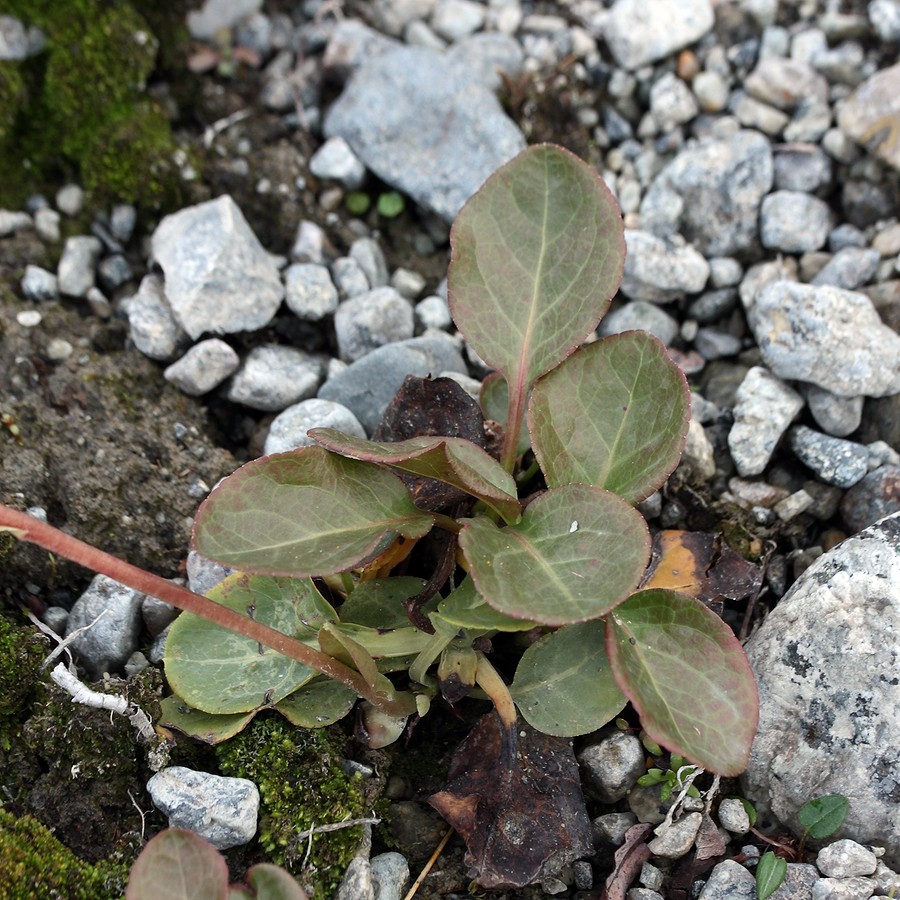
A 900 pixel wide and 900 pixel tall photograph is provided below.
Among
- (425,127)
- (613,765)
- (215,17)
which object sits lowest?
(613,765)

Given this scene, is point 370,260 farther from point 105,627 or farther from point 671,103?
point 105,627

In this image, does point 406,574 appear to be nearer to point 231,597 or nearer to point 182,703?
point 231,597

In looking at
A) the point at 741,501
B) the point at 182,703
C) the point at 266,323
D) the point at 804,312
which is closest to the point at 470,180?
the point at 266,323

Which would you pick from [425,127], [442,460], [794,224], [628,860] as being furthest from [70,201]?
[628,860]

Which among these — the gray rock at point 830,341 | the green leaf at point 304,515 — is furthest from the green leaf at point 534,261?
the gray rock at point 830,341

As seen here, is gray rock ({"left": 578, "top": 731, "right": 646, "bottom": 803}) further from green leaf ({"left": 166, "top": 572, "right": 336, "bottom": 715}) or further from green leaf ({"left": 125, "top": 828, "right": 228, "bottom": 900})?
green leaf ({"left": 125, "top": 828, "right": 228, "bottom": 900})

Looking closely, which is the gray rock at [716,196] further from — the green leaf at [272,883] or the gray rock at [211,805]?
the green leaf at [272,883]
